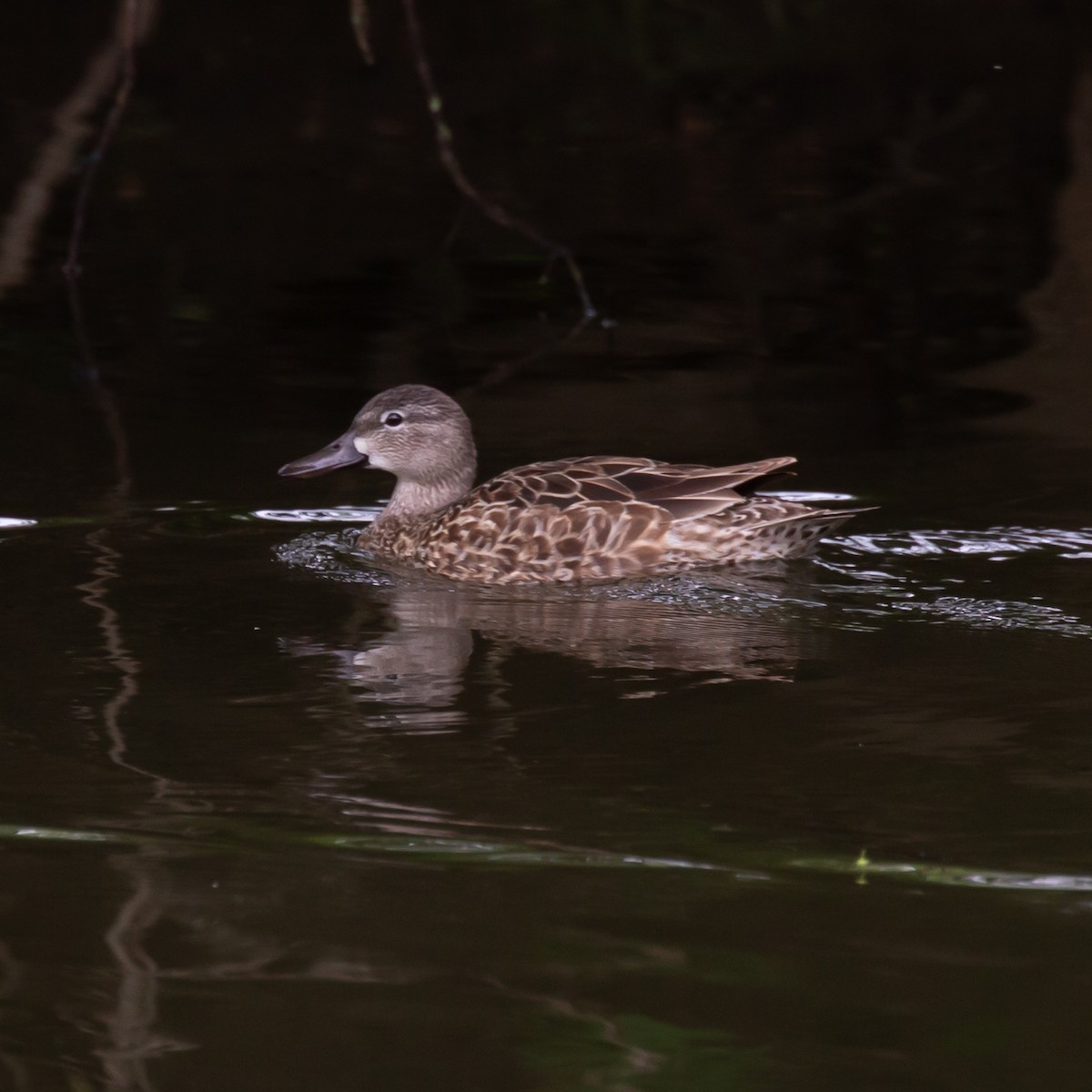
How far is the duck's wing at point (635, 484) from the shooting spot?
8.05 meters

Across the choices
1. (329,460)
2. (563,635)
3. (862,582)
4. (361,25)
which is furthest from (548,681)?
(361,25)

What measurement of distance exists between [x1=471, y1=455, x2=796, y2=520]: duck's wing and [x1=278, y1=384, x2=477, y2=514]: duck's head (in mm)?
530

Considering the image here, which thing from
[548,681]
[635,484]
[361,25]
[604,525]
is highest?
[361,25]

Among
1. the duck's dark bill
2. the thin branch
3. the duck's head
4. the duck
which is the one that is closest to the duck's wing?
the duck

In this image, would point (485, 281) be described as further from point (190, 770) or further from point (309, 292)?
point (190, 770)

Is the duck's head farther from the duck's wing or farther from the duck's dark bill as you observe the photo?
the duck's wing

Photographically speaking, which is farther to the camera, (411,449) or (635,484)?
(411,449)

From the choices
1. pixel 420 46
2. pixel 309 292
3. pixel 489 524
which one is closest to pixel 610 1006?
pixel 489 524

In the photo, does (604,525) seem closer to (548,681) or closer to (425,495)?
(425,495)

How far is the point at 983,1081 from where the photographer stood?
415cm

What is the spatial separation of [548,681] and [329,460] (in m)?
2.43

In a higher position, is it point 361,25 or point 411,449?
point 361,25

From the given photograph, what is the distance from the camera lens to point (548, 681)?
6.70 m

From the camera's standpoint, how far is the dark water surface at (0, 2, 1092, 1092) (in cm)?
445
